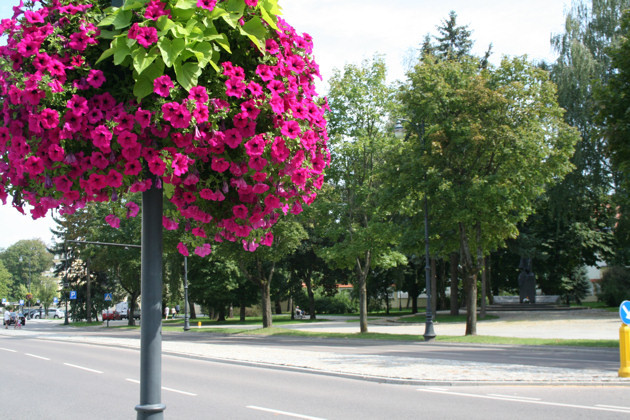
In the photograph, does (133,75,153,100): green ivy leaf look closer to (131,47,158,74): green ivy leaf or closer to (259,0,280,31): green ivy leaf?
(131,47,158,74): green ivy leaf

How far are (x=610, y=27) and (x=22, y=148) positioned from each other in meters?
40.7

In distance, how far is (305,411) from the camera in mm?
10086

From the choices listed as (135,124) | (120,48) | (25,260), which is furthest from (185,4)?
(25,260)

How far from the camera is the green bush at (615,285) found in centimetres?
4747

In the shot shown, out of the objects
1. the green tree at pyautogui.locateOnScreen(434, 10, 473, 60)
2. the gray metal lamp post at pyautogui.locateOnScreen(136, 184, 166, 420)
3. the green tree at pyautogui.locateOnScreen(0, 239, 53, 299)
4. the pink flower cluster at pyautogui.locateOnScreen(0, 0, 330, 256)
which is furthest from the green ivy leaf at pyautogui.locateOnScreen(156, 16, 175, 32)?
the green tree at pyautogui.locateOnScreen(0, 239, 53, 299)

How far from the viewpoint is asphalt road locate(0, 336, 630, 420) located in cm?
976

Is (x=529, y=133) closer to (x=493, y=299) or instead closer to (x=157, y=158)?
(x=157, y=158)

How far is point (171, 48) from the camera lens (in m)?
2.63

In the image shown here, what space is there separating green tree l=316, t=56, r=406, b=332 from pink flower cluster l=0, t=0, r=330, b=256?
1105 inches

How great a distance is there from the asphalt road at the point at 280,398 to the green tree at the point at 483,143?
524 inches

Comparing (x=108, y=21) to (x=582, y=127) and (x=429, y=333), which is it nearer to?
(x=429, y=333)

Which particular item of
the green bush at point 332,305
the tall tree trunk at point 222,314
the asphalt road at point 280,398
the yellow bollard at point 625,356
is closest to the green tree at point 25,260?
the green bush at point 332,305

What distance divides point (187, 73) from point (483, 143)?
2482 cm

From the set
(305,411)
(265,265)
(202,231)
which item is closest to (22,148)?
(202,231)
